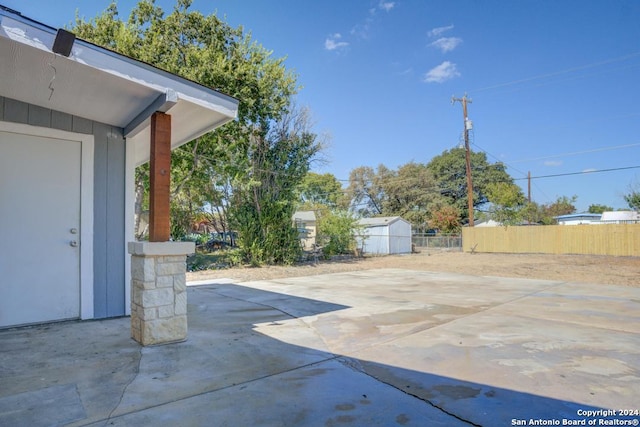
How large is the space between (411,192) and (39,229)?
3197 cm

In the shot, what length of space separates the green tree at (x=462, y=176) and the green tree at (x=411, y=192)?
2231 mm

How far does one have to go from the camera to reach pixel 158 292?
A: 3.36m

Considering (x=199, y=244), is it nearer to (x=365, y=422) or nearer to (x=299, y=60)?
(x=299, y=60)

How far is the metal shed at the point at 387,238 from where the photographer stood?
878 inches

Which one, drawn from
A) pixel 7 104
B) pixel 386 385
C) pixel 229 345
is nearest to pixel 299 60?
pixel 7 104

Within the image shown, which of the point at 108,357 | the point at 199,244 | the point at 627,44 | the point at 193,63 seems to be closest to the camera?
the point at 108,357

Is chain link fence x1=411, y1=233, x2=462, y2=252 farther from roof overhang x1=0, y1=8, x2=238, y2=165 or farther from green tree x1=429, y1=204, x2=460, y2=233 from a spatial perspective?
roof overhang x1=0, y1=8, x2=238, y2=165

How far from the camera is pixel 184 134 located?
5.02 m

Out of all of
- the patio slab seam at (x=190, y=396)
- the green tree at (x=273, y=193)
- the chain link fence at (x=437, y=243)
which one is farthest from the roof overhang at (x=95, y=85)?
the chain link fence at (x=437, y=243)

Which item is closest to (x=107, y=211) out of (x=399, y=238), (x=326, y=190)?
(x=399, y=238)

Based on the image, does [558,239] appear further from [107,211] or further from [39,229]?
→ [39,229]

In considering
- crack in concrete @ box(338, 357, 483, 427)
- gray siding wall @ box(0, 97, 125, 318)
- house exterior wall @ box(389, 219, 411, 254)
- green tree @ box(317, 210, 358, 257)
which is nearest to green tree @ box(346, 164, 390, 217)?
house exterior wall @ box(389, 219, 411, 254)

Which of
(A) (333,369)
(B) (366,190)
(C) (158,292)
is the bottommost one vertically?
(A) (333,369)

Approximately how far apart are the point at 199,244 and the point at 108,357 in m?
21.9
